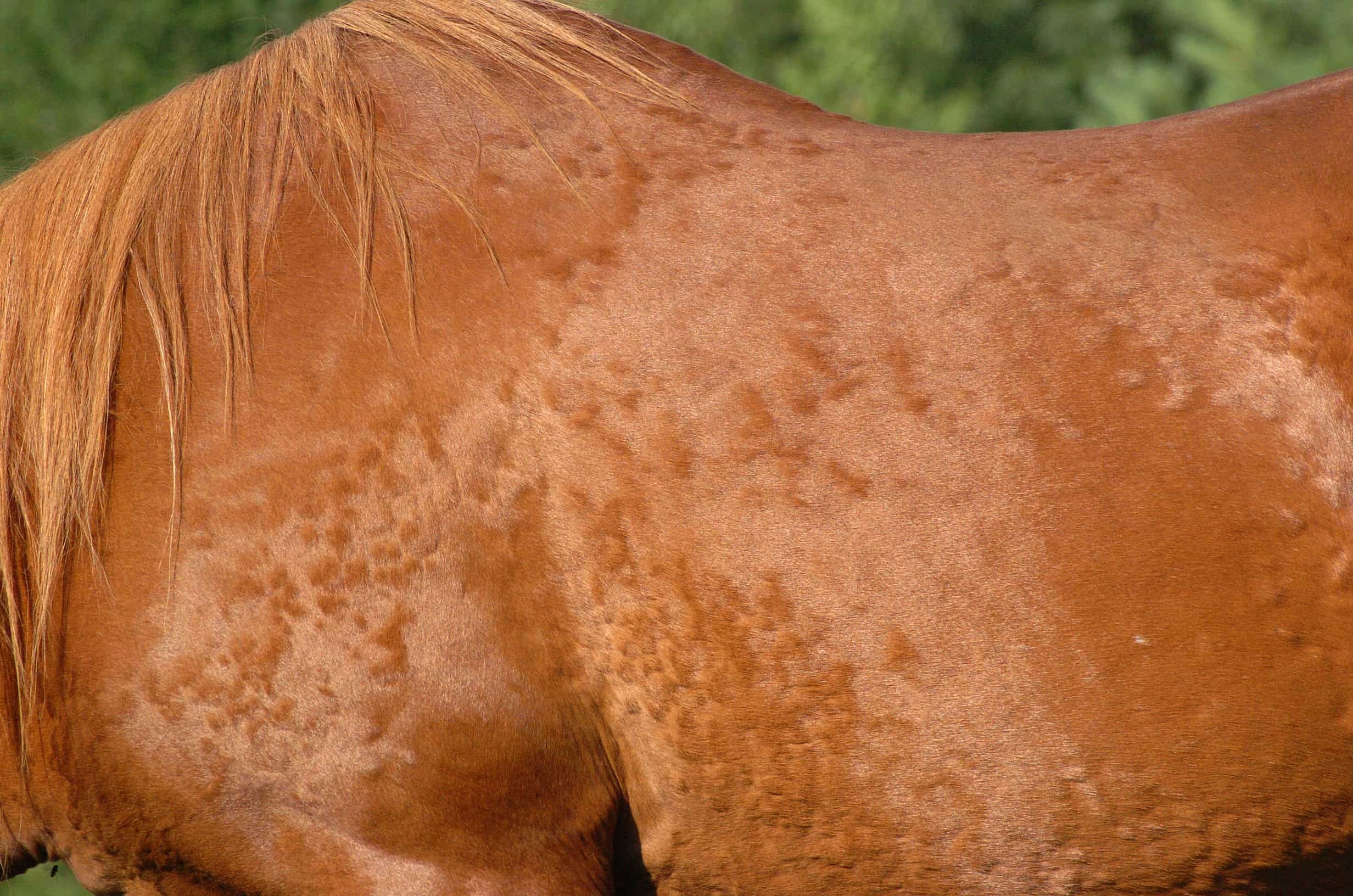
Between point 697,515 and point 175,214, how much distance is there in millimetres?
689

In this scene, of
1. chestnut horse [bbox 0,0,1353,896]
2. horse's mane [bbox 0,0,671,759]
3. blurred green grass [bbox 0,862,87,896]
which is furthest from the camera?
blurred green grass [bbox 0,862,87,896]

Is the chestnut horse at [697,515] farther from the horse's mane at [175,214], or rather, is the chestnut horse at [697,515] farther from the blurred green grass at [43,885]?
the blurred green grass at [43,885]

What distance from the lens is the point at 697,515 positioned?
Result: 117 centimetres

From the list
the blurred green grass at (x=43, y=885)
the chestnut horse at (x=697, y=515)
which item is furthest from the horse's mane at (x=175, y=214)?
the blurred green grass at (x=43, y=885)

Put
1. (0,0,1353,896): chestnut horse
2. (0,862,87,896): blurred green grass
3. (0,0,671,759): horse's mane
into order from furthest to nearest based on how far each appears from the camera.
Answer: (0,862,87,896): blurred green grass, (0,0,671,759): horse's mane, (0,0,1353,896): chestnut horse

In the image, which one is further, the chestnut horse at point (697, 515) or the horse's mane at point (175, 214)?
the horse's mane at point (175, 214)

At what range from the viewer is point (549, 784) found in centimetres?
126

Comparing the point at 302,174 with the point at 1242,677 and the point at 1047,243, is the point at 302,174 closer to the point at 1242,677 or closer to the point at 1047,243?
the point at 1047,243

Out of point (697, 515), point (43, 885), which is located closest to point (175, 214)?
point (697, 515)

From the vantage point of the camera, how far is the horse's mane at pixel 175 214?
1.23 metres

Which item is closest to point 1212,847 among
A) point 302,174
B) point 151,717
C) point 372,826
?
point 372,826

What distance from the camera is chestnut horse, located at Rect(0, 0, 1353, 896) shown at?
3.70 feet

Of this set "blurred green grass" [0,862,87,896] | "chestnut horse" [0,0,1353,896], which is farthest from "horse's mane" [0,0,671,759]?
"blurred green grass" [0,862,87,896]

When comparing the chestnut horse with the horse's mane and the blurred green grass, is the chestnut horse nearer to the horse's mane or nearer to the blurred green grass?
the horse's mane
